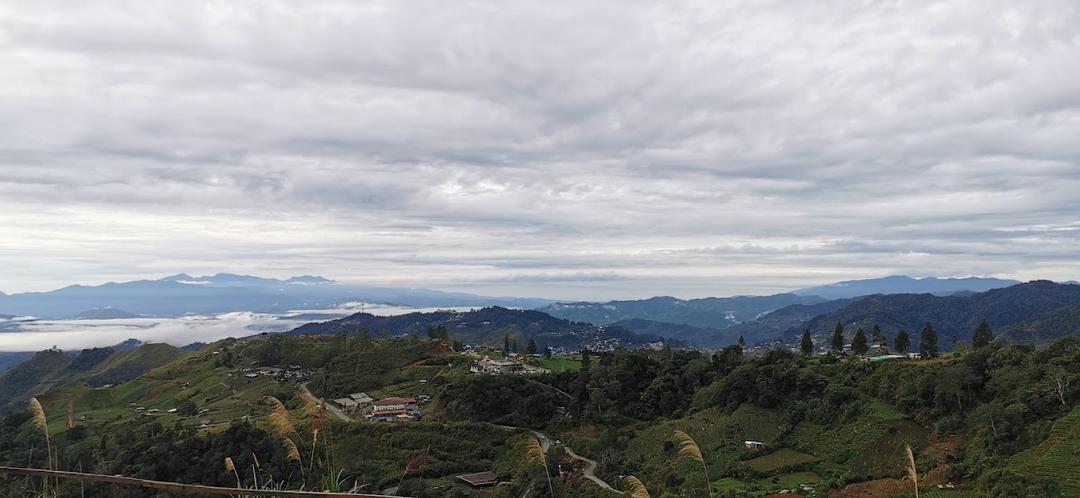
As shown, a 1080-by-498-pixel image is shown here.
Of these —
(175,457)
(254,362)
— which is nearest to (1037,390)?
(175,457)

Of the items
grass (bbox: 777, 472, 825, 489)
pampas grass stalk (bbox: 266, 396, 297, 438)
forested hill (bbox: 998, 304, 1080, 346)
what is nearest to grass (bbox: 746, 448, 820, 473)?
grass (bbox: 777, 472, 825, 489)

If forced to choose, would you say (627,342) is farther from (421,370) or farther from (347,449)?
(347,449)

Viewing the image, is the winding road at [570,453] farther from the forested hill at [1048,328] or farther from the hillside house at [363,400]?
the forested hill at [1048,328]

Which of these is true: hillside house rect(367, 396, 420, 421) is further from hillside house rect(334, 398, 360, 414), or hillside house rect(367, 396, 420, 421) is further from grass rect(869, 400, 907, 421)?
grass rect(869, 400, 907, 421)

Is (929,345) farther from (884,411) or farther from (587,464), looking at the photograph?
(587,464)

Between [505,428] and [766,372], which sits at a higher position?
[766,372]
